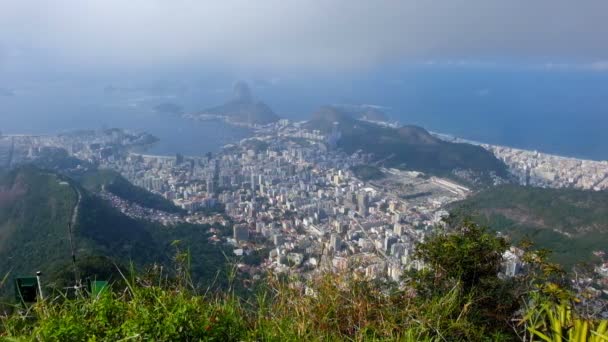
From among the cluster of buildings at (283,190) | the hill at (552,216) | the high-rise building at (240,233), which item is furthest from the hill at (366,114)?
the high-rise building at (240,233)

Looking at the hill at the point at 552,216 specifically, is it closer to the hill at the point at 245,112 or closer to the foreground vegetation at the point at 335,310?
the foreground vegetation at the point at 335,310

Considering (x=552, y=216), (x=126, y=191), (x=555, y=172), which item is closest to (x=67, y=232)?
(x=126, y=191)

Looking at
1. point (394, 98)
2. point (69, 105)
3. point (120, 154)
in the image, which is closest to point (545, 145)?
point (394, 98)

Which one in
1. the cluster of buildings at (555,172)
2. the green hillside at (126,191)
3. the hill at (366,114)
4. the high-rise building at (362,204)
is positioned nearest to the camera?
the high-rise building at (362,204)

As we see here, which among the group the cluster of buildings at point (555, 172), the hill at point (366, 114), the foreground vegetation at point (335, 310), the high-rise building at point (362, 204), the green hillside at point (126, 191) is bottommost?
the cluster of buildings at point (555, 172)

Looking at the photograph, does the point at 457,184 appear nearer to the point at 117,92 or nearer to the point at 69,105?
the point at 69,105

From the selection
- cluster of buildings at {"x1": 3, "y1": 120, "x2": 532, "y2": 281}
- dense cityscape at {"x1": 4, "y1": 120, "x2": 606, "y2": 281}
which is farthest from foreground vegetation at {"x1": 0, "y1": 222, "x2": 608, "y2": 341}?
cluster of buildings at {"x1": 3, "y1": 120, "x2": 532, "y2": 281}
